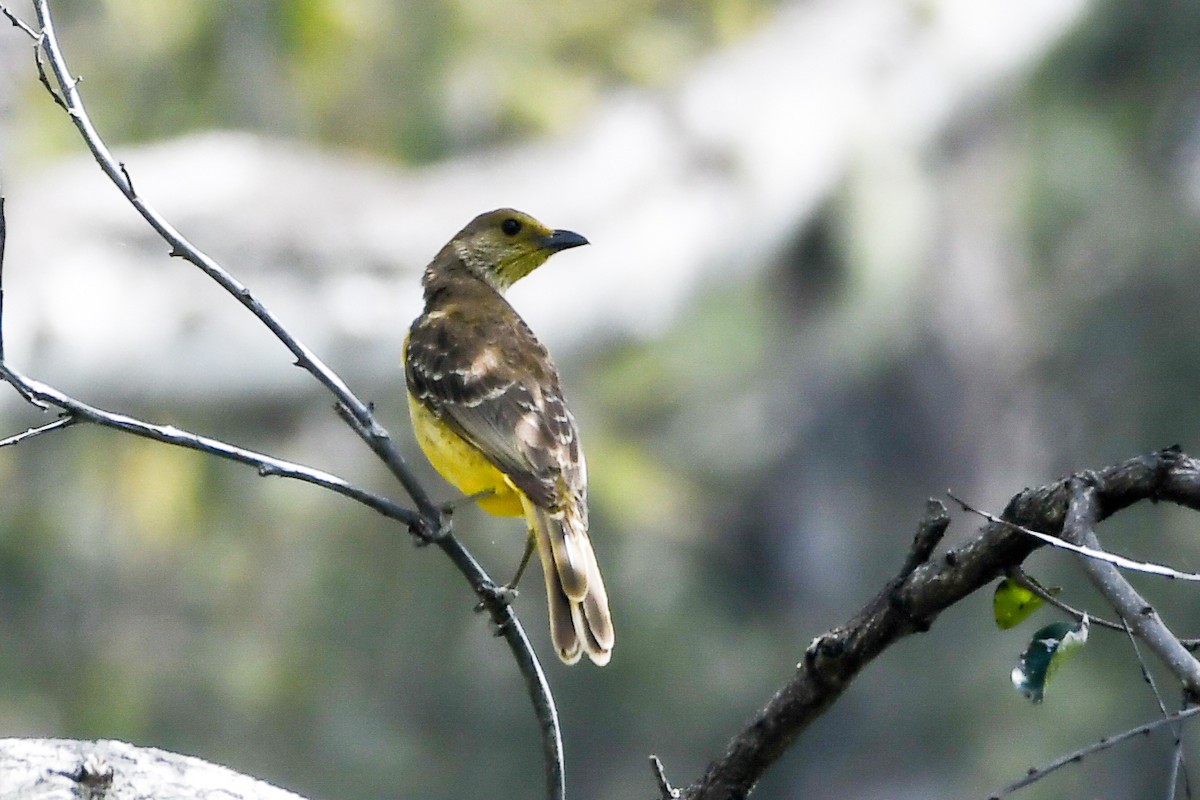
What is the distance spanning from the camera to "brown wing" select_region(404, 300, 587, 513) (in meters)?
5.04

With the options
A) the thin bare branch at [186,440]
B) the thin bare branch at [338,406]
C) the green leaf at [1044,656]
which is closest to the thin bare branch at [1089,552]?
the green leaf at [1044,656]

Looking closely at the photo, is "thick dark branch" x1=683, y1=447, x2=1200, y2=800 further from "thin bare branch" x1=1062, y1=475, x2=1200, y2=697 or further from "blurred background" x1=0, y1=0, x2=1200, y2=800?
"blurred background" x1=0, y1=0, x2=1200, y2=800

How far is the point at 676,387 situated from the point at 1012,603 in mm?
10647

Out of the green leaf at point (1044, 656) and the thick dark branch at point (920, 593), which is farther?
the green leaf at point (1044, 656)

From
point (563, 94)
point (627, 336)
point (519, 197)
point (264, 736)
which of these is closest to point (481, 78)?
point (563, 94)

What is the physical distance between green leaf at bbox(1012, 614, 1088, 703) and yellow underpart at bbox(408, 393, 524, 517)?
2.05 m

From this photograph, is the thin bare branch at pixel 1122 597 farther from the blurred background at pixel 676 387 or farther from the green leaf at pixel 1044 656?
the blurred background at pixel 676 387

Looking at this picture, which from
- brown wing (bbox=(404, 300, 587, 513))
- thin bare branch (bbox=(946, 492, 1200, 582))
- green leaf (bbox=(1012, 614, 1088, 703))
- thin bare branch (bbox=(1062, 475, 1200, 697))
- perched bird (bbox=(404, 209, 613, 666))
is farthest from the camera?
brown wing (bbox=(404, 300, 587, 513))

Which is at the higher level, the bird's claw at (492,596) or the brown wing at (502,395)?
the brown wing at (502,395)

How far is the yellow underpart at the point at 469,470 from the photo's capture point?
201 inches

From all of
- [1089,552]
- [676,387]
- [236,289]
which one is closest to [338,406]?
[236,289]

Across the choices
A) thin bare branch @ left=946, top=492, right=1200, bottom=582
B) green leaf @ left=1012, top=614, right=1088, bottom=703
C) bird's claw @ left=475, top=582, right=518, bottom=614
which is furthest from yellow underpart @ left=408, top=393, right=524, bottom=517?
thin bare branch @ left=946, top=492, right=1200, bottom=582

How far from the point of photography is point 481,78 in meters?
Answer: 12.2

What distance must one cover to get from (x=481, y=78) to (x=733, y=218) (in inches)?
75.2
